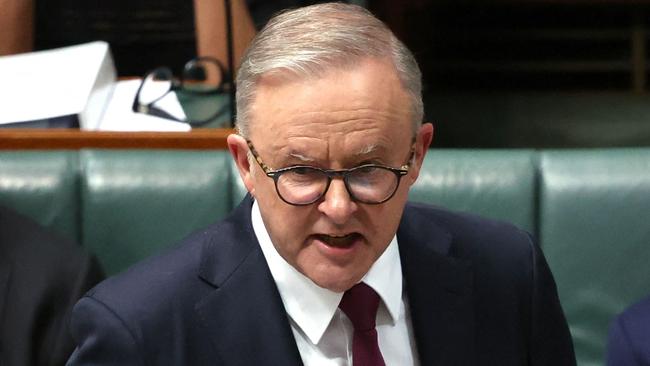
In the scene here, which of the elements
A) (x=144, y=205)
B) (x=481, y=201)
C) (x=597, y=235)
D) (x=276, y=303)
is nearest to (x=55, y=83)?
(x=144, y=205)

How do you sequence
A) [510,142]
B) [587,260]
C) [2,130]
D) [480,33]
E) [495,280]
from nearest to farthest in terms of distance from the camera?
[495,280] < [587,260] < [2,130] < [510,142] < [480,33]

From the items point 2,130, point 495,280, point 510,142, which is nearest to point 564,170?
point 495,280

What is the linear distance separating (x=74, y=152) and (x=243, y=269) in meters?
0.93

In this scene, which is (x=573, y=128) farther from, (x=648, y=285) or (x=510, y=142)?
(x=648, y=285)

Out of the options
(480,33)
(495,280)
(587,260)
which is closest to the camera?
(495,280)

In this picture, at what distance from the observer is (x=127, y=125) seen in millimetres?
2807

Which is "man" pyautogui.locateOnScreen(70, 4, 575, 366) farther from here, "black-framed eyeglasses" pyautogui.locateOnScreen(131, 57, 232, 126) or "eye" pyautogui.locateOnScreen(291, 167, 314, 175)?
"black-framed eyeglasses" pyautogui.locateOnScreen(131, 57, 232, 126)

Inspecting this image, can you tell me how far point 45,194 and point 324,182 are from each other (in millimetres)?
1121

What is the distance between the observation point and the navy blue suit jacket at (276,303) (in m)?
1.67

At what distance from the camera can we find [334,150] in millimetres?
1538

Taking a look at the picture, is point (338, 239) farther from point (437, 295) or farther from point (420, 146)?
point (437, 295)

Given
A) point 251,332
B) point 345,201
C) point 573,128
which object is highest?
point 345,201

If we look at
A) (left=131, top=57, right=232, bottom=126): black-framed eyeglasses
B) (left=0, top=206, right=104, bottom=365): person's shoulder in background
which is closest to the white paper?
(left=131, top=57, right=232, bottom=126): black-framed eyeglasses

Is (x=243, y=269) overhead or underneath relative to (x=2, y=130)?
overhead
